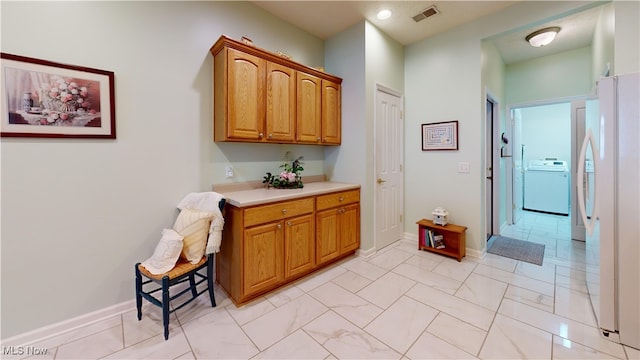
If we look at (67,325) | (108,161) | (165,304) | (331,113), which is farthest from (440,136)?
(67,325)

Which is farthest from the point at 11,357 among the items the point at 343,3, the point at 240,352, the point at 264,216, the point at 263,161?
the point at 343,3

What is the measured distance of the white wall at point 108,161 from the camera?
1651mm

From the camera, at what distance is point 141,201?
2084 mm

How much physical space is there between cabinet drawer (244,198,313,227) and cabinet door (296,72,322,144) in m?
0.81

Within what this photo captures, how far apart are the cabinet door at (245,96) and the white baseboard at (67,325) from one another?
5.44ft

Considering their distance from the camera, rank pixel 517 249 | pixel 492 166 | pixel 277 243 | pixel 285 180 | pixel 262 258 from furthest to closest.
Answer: pixel 492 166, pixel 517 249, pixel 285 180, pixel 277 243, pixel 262 258

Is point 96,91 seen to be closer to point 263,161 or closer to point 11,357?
point 263,161

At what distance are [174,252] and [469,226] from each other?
129 inches

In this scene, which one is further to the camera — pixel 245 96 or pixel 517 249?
pixel 517 249

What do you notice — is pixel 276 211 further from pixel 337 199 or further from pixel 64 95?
pixel 64 95

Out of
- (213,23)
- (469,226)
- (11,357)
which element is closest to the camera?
(11,357)

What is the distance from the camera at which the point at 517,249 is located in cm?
335

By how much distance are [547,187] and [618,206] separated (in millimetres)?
4590

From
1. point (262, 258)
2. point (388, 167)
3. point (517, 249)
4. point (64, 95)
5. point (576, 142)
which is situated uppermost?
point (64, 95)
